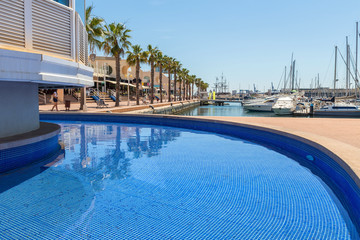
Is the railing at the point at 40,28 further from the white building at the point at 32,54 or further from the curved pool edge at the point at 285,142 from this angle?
the curved pool edge at the point at 285,142

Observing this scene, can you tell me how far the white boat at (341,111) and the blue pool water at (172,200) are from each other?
28111mm

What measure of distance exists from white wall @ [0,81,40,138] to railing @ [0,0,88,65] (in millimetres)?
1495

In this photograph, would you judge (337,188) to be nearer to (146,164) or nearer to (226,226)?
(226,226)

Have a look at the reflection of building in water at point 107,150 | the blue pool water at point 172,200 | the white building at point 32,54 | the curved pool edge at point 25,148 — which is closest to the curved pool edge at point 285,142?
the blue pool water at point 172,200

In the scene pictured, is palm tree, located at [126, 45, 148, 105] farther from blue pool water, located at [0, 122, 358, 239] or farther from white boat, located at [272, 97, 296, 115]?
blue pool water, located at [0, 122, 358, 239]

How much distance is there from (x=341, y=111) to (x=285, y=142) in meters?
27.8

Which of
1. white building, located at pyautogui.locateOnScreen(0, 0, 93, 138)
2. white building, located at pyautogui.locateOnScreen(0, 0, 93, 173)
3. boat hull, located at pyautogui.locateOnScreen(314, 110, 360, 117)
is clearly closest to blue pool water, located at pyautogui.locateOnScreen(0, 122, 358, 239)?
white building, located at pyautogui.locateOnScreen(0, 0, 93, 173)

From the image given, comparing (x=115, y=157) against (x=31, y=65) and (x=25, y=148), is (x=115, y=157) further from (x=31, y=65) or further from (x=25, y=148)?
(x=31, y=65)

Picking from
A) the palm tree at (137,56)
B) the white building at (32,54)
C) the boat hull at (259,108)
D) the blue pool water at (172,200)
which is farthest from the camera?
the boat hull at (259,108)

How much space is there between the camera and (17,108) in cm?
694

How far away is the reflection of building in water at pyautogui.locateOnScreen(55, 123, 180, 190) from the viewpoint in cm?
641

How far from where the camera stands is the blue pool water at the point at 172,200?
373cm

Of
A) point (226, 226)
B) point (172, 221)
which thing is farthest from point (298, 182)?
point (172, 221)

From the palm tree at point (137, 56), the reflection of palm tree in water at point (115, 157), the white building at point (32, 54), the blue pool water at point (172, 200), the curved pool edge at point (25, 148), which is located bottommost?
the blue pool water at point (172, 200)
